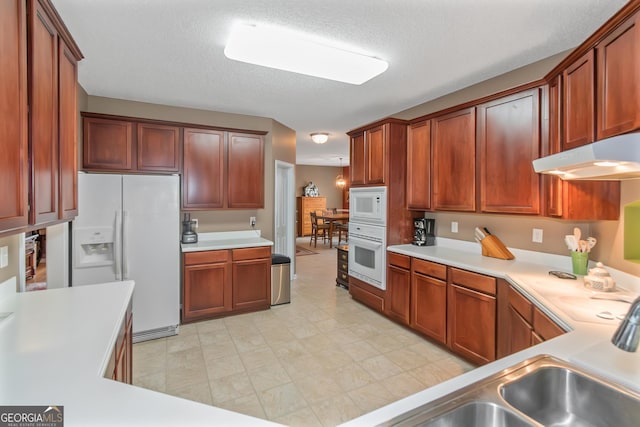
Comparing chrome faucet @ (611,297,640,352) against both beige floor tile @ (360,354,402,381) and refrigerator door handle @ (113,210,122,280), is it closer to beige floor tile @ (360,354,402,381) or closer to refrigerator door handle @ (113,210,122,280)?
beige floor tile @ (360,354,402,381)

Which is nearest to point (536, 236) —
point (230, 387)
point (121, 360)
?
point (230, 387)

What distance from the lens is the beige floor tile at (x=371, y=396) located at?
2113 millimetres

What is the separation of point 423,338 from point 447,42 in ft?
8.94

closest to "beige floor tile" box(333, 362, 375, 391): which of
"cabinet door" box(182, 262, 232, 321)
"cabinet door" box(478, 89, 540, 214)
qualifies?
"cabinet door" box(182, 262, 232, 321)

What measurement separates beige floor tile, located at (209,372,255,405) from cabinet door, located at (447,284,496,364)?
181 centimetres

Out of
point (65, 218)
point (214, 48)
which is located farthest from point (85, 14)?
point (65, 218)

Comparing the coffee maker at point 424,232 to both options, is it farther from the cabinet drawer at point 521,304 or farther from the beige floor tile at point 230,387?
the beige floor tile at point 230,387

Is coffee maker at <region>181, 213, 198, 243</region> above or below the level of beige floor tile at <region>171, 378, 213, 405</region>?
above

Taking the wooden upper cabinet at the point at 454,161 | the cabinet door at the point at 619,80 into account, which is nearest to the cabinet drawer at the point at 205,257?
the wooden upper cabinet at the point at 454,161

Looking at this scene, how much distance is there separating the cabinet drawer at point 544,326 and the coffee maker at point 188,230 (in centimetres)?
352

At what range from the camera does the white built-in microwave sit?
11.7ft

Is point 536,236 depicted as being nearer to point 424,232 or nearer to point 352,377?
point 424,232

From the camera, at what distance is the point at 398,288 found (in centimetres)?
339

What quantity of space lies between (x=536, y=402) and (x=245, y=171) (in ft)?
11.9
